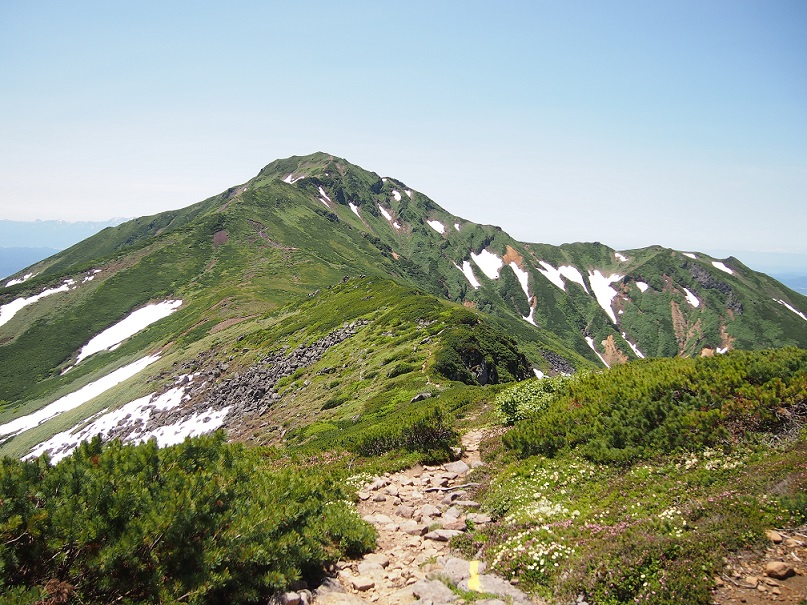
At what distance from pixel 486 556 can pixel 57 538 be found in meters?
7.50

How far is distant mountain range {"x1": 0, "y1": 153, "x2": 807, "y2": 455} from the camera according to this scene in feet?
135

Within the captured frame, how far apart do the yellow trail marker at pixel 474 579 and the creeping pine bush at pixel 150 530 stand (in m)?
2.72

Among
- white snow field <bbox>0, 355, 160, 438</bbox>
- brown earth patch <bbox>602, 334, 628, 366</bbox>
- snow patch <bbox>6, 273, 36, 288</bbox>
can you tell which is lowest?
brown earth patch <bbox>602, 334, 628, 366</bbox>

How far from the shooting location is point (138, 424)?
5038 centimetres

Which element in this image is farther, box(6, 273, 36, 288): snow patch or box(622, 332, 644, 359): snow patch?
box(622, 332, 644, 359): snow patch

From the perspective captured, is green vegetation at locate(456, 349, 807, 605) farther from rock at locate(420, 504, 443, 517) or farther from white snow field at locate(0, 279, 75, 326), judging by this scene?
white snow field at locate(0, 279, 75, 326)

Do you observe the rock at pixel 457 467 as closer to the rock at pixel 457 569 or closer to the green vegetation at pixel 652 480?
the green vegetation at pixel 652 480

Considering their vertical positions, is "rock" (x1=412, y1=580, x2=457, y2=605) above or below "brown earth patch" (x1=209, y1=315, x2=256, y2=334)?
below

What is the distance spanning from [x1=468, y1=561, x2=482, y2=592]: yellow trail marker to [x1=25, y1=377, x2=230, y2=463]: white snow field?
39.3 metres

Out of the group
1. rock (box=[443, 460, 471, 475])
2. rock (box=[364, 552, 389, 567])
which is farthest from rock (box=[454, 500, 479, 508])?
rock (box=[364, 552, 389, 567])

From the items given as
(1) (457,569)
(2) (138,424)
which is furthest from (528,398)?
(2) (138,424)

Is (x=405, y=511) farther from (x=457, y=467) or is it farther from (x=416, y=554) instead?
(x=457, y=467)

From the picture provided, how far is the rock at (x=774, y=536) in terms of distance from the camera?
297 inches

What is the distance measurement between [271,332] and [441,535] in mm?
58227
